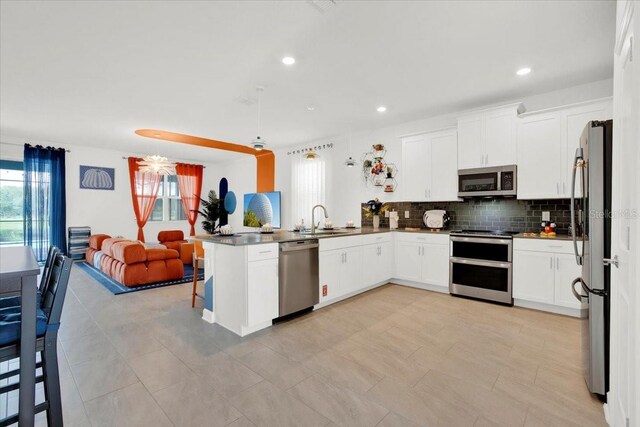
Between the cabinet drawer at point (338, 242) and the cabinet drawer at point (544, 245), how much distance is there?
76.6 inches

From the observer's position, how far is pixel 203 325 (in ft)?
10.2

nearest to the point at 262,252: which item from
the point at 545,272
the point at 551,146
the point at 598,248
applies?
the point at 598,248

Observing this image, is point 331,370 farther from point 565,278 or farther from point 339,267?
point 565,278

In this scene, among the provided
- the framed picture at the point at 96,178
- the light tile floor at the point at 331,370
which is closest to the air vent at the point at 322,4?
the light tile floor at the point at 331,370

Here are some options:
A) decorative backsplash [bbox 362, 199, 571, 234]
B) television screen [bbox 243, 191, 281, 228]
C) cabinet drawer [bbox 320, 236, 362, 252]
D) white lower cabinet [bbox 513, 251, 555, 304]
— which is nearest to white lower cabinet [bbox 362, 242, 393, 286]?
cabinet drawer [bbox 320, 236, 362, 252]

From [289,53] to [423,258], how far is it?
10.7ft

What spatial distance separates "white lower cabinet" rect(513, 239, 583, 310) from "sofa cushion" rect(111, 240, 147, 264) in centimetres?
529

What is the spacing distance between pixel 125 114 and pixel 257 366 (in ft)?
14.9

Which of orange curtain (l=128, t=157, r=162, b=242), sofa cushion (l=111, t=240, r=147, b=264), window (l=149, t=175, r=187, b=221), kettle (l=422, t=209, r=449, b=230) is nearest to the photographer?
sofa cushion (l=111, t=240, r=147, b=264)

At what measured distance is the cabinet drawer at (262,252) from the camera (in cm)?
283

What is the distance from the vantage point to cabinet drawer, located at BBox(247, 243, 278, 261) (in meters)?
2.83

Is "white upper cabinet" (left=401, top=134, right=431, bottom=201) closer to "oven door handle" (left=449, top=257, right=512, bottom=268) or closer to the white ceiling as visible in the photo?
the white ceiling

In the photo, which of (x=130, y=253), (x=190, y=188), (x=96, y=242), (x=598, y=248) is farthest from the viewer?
(x=190, y=188)

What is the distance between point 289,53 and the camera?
2.90 m
